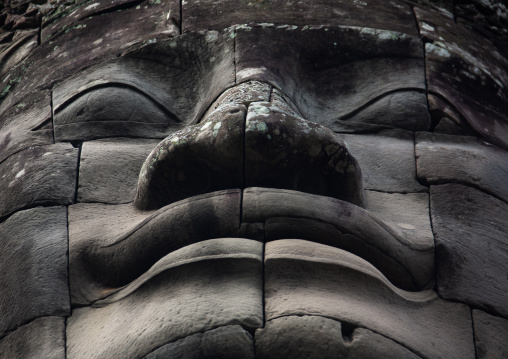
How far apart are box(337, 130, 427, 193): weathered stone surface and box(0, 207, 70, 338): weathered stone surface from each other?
1.24 meters

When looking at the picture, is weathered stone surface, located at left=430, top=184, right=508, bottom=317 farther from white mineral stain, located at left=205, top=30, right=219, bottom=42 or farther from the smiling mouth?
white mineral stain, located at left=205, top=30, right=219, bottom=42

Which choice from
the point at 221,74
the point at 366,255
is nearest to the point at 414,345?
the point at 366,255

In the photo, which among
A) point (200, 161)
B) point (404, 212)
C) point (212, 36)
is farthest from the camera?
point (212, 36)

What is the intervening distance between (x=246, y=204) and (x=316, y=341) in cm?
57

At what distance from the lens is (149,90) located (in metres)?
3.77

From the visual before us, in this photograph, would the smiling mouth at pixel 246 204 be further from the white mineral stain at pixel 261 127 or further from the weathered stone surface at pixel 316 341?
the weathered stone surface at pixel 316 341

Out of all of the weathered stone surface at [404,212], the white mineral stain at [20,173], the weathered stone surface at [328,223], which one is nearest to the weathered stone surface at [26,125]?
the white mineral stain at [20,173]

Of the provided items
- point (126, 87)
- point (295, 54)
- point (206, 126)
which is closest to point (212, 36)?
point (295, 54)

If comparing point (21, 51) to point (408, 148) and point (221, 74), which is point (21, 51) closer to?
point (221, 74)

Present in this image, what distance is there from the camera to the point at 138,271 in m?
2.77

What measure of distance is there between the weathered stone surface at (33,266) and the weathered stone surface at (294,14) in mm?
1423

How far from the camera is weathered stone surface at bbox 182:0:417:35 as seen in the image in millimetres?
4109

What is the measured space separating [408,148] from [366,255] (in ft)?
3.40

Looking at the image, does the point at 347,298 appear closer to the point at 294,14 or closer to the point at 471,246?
the point at 471,246
